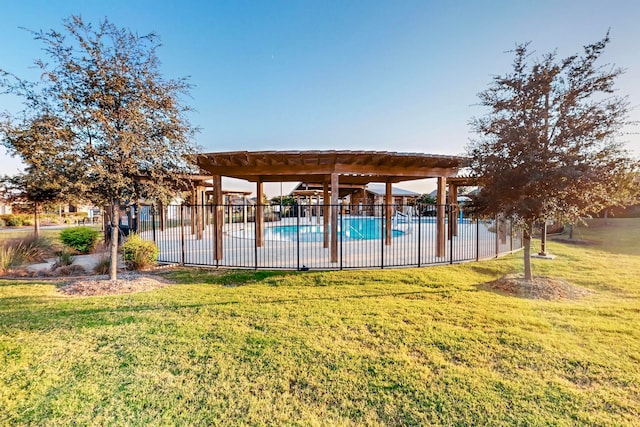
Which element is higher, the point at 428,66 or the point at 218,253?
the point at 428,66

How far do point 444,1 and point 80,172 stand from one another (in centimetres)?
1100

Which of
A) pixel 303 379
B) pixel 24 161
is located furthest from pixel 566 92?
pixel 24 161

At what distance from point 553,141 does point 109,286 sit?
1024cm

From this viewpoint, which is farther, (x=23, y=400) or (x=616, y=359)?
(x=616, y=359)

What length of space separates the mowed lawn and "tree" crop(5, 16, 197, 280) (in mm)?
2430

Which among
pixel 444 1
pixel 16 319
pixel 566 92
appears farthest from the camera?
pixel 444 1

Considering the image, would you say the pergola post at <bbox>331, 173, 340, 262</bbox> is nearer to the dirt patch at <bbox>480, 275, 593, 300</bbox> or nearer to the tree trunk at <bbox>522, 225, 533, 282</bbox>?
the dirt patch at <bbox>480, 275, 593, 300</bbox>

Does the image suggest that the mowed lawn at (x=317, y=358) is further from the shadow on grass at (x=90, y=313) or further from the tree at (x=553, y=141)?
the tree at (x=553, y=141)

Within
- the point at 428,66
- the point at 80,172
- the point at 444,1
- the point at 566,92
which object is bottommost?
the point at 80,172

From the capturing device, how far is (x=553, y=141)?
6.20 m

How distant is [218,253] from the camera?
9.23 meters

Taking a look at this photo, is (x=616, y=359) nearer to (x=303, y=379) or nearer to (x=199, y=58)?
(x=303, y=379)

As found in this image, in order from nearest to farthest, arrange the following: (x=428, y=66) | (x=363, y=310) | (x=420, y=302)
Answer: (x=363, y=310) < (x=420, y=302) < (x=428, y=66)

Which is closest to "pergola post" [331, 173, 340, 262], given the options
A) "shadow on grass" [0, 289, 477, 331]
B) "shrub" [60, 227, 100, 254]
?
"shadow on grass" [0, 289, 477, 331]
